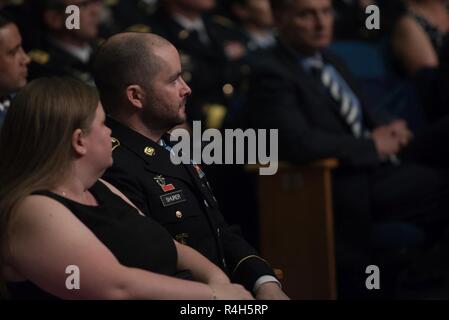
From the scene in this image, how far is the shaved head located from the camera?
304 centimetres

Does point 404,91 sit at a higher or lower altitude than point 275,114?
higher

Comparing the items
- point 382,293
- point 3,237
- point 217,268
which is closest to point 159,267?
point 217,268

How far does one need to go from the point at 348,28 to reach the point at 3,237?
359 centimetres

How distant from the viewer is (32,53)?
438cm

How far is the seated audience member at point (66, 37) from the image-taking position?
443 centimetres

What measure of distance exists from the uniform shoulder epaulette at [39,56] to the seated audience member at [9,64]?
70 cm

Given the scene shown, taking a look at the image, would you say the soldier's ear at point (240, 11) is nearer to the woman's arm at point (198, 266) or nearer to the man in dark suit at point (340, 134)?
the man in dark suit at point (340, 134)

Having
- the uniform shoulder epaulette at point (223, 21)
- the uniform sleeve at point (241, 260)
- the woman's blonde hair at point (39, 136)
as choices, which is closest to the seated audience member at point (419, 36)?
the uniform shoulder epaulette at point (223, 21)

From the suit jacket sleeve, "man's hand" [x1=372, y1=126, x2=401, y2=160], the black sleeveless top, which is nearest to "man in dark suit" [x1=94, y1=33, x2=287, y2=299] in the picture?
the black sleeveless top

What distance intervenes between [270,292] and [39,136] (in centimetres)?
78

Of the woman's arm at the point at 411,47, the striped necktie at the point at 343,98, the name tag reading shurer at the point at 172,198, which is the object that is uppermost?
the woman's arm at the point at 411,47

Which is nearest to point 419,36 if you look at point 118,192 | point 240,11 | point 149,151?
point 240,11

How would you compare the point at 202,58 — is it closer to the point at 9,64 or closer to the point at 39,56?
the point at 39,56
